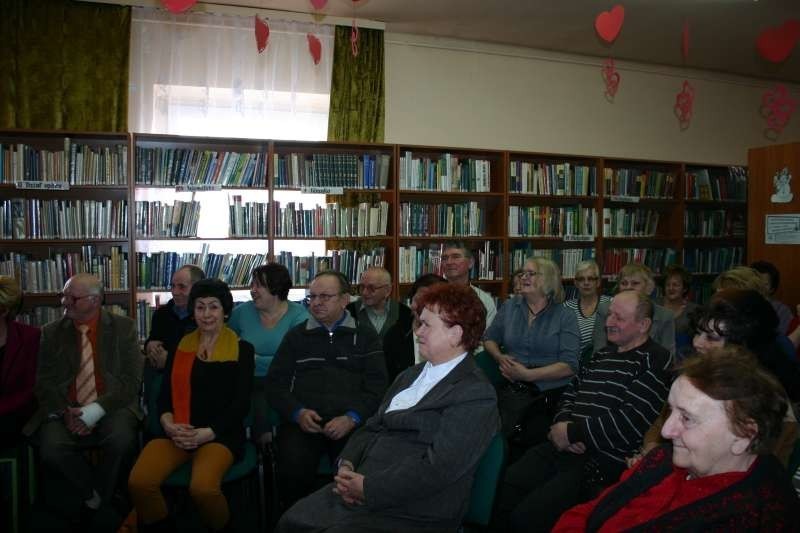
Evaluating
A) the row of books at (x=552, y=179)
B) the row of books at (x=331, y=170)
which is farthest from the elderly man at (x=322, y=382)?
the row of books at (x=552, y=179)

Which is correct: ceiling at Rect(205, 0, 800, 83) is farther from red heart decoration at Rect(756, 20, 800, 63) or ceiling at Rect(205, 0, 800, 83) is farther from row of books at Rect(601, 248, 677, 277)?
row of books at Rect(601, 248, 677, 277)

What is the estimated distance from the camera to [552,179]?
19.9 ft

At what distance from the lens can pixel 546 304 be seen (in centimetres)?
356

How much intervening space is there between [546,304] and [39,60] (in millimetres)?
4420

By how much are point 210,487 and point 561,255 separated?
4.47 meters

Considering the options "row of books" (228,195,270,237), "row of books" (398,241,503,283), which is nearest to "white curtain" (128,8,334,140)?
"row of books" (228,195,270,237)

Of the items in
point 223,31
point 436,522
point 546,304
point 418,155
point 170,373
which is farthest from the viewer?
point 418,155

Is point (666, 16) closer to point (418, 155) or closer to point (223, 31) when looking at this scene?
point (418, 155)

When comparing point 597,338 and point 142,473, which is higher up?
point 597,338

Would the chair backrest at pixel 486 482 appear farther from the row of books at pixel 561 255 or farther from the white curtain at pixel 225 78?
the white curtain at pixel 225 78

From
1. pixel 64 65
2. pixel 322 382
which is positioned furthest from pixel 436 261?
pixel 64 65

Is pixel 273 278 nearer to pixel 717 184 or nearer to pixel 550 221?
pixel 550 221

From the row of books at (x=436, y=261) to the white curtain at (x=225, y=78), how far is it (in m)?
1.40

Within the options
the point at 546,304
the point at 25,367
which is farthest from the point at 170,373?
the point at 546,304
